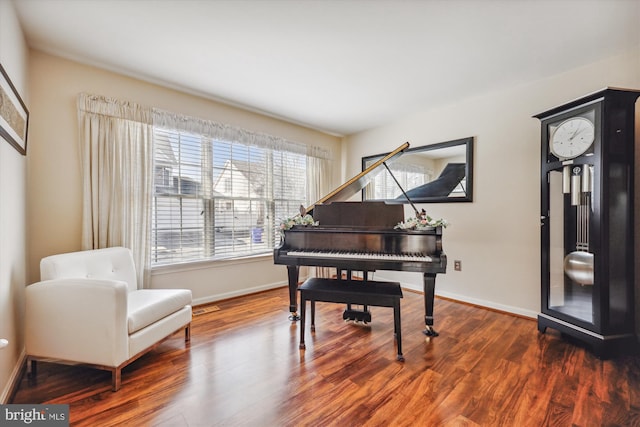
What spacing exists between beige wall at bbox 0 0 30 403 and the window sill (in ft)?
3.37

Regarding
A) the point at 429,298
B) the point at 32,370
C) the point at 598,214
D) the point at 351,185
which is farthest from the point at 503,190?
the point at 32,370

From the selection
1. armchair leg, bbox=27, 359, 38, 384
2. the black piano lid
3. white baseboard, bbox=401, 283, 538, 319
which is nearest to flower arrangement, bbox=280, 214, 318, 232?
the black piano lid

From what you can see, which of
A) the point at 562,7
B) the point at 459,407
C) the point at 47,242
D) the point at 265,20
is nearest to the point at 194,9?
the point at 265,20

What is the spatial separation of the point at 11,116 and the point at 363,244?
259cm

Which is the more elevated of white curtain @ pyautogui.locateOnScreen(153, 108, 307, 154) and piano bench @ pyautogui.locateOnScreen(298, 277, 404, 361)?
white curtain @ pyautogui.locateOnScreen(153, 108, 307, 154)

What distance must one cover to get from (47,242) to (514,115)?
15.5ft

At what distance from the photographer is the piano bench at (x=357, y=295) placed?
6.67ft

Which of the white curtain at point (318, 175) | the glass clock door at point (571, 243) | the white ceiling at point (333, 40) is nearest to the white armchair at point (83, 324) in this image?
the white ceiling at point (333, 40)

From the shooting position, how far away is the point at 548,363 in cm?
196

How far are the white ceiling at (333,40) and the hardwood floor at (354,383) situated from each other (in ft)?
8.12

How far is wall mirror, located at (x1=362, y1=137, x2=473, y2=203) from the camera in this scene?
3301 millimetres

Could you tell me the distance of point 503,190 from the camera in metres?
3.01

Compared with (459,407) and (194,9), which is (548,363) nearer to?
(459,407)

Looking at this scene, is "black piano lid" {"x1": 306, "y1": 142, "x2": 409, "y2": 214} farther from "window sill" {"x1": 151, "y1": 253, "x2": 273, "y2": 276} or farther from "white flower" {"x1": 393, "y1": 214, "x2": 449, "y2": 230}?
"window sill" {"x1": 151, "y1": 253, "x2": 273, "y2": 276}
